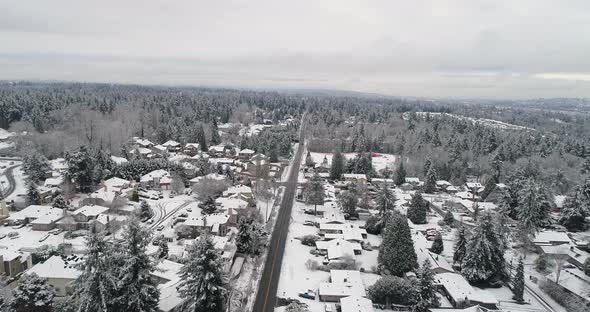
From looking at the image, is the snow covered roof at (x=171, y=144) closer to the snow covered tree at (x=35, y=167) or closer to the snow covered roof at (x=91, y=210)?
the snow covered tree at (x=35, y=167)

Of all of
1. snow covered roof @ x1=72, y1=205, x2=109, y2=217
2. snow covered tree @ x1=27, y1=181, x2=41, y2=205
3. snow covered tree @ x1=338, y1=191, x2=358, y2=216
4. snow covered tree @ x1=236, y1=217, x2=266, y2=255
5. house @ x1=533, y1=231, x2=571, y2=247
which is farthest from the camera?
snow covered tree @ x1=338, y1=191, x2=358, y2=216

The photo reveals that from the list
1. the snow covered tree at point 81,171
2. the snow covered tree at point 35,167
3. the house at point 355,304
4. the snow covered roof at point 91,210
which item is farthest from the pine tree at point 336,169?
the snow covered tree at point 35,167

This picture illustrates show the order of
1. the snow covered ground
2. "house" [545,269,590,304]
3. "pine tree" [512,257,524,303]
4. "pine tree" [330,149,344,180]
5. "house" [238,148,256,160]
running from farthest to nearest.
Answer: the snow covered ground → "house" [238,148,256,160] → "pine tree" [330,149,344,180] → "house" [545,269,590,304] → "pine tree" [512,257,524,303]

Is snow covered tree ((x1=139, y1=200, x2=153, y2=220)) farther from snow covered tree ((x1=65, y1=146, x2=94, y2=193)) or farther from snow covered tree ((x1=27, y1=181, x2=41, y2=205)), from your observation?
snow covered tree ((x1=27, y1=181, x2=41, y2=205))

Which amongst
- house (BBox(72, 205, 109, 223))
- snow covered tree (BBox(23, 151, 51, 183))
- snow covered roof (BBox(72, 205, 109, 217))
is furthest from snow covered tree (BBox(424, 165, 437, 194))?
snow covered tree (BBox(23, 151, 51, 183))

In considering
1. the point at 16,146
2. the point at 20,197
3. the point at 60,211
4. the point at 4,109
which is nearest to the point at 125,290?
the point at 60,211

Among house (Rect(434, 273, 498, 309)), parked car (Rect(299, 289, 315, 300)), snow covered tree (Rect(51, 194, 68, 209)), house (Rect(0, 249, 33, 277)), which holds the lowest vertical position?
parked car (Rect(299, 289, 315, 300))

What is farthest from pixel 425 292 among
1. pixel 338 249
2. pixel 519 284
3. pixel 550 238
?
pixel 550 238
